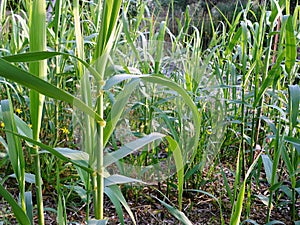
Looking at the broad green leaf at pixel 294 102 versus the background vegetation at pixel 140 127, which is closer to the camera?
the background vegetation at pixel 140 127

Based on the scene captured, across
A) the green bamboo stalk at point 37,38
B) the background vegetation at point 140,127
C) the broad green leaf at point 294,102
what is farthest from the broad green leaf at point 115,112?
the broad green leaf at point 294,102

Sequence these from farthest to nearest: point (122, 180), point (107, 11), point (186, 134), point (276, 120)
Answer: point (276, 120)
point (186, 134)
point (122, 180)
point (107, 11)

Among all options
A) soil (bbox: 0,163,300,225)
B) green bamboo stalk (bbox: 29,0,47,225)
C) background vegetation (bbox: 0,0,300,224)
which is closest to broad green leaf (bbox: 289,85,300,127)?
background vegetation (bbox: 0,0,300,224)

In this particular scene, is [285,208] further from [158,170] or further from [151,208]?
[158,170]

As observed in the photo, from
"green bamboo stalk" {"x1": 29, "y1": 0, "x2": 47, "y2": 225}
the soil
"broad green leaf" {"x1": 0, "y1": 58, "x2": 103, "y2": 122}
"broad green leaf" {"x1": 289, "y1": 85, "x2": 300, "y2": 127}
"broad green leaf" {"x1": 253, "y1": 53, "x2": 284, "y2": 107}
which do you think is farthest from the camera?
the soil

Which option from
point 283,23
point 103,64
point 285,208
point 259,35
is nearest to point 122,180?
point 103,64

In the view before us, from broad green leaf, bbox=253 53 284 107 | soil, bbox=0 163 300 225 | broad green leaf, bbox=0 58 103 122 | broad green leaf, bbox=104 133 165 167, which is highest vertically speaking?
broad green leaf, bbox=0 58 103 122

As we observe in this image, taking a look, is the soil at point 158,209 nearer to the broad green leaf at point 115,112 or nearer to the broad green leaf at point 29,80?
the broad green leaf at point 115,112

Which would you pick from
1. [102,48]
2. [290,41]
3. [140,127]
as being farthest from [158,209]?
[102,48]

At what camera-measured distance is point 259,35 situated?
125 cm

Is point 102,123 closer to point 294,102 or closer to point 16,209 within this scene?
point 16,209

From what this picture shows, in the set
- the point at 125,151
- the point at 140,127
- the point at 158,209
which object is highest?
the point at 125,151

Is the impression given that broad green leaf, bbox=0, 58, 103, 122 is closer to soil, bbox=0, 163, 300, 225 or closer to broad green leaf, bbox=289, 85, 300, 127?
broad green leaf, bbox=289, 85, 300, 127

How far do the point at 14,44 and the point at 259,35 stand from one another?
84 centimetres
